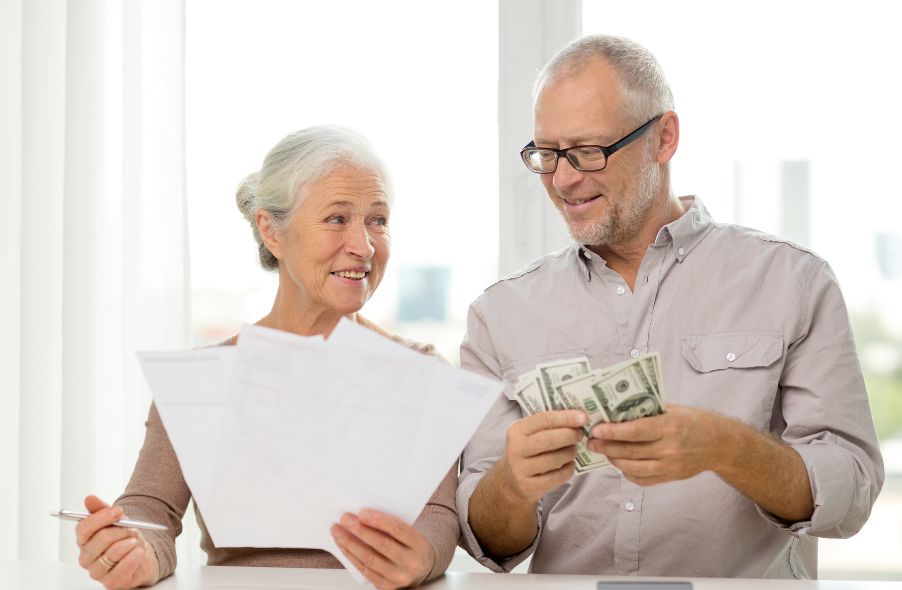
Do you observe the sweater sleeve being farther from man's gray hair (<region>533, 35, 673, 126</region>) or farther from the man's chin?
man's gray hair (<region>533, 35, 673, 126</region>)

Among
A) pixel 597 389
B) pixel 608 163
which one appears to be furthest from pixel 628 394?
pixel 608 163

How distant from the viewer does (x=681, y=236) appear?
214 centimetres

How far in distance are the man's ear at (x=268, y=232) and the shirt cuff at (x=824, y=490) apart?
1180 mm

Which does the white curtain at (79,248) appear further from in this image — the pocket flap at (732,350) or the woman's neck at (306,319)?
the pocket flap at (732,350)

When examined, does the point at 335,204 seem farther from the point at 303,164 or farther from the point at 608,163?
the point at 608,163

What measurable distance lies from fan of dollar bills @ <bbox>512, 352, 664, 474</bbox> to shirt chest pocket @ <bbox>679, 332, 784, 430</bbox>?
1.87ft

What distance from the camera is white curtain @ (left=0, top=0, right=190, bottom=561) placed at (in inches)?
110

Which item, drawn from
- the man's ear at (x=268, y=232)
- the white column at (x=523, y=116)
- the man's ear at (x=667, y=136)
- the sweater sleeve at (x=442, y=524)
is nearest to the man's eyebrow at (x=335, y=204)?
the man's ear at (x=268, y=232)

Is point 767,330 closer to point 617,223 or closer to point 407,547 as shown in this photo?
point 617,223

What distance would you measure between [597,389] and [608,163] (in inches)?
31.8

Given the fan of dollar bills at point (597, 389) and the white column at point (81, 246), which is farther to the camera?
the white column at point (81, 246)

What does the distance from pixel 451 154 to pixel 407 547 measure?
5.68 feet

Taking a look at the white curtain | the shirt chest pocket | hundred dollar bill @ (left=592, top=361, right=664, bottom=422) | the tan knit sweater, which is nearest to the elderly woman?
the tan knit sweater

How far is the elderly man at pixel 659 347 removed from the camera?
72.5 inches
